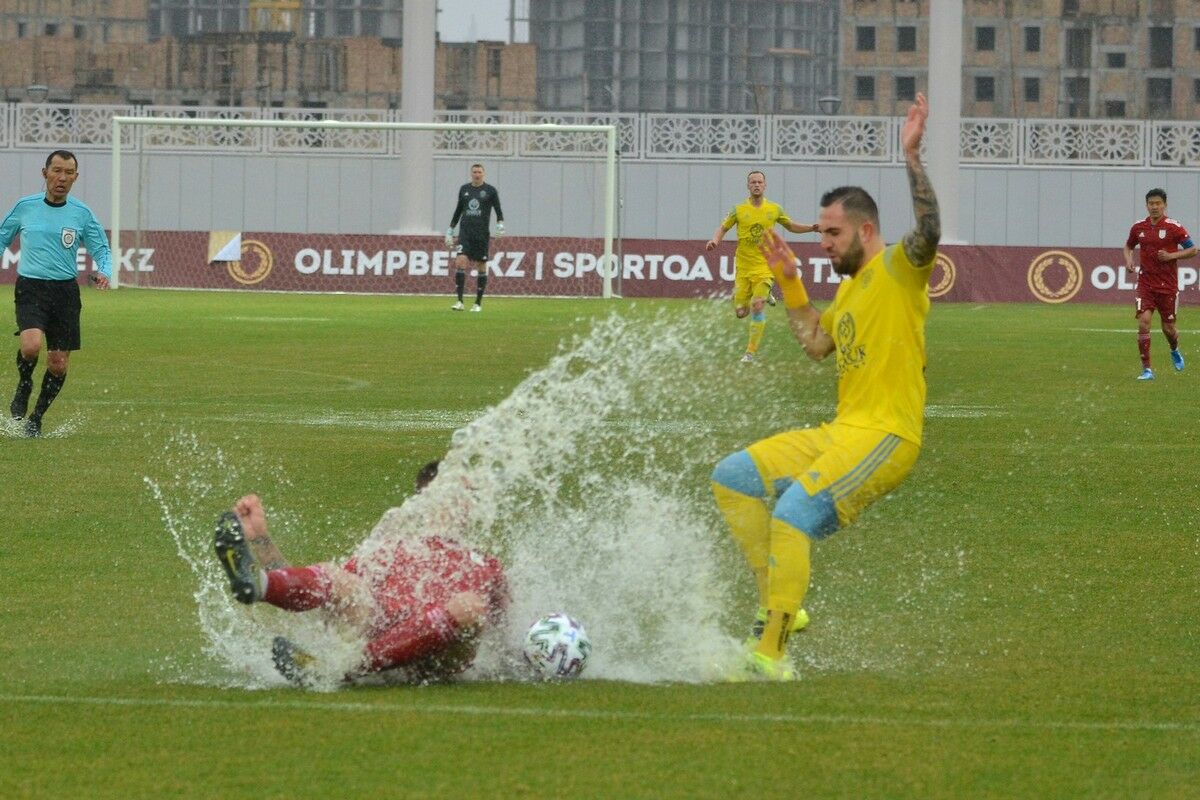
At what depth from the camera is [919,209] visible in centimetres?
685

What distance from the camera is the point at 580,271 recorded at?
38.1 meters

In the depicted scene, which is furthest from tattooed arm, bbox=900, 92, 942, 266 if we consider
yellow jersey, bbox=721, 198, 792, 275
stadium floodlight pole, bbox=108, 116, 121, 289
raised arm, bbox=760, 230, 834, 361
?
stadium floodlight pole, bbox=108, 116, 121, 289

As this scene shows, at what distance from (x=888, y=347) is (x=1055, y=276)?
3254 centimetres

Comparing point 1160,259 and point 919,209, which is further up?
point 1160,259

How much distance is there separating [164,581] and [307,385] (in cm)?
995

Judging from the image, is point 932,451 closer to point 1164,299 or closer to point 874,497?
point 874,497

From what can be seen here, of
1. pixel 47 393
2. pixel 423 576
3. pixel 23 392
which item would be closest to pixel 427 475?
pixel 423 576

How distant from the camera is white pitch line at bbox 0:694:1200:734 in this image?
19.8 ft

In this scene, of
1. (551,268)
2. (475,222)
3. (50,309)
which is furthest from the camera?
(551,268)

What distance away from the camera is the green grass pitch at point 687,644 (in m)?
5.45

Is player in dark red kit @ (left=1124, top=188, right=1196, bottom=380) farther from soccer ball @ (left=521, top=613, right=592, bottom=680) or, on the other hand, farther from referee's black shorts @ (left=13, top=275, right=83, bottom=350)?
soccer ball @ (left=521, top=613, right=592, bottom=680)

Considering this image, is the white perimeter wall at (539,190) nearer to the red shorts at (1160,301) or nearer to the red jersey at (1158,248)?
the red jersey at (1158,248)

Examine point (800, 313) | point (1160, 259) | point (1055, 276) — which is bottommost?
point (800, 313)

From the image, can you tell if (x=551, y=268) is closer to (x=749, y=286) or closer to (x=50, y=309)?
(x=749, y=286)
